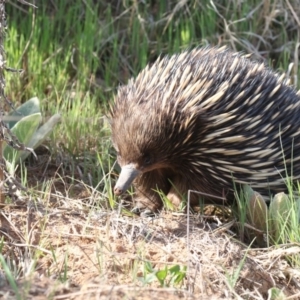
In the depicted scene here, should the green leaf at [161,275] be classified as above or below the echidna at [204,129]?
below

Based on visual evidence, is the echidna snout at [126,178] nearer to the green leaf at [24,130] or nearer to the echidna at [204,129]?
the echidna at [204,129]

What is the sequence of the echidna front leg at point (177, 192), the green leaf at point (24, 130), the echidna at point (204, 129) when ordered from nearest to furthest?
the echidna at point (204, 129) → the green leaf at point (24, 130) → the echidna front leg at point (177, 192)

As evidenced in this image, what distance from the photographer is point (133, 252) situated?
3115 millimetres

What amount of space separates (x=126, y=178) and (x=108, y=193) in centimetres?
13

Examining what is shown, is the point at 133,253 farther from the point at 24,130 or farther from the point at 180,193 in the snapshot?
the point at 24,130

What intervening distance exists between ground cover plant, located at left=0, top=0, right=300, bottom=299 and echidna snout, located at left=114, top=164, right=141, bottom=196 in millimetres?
80

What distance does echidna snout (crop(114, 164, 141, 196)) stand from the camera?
346 centimetres

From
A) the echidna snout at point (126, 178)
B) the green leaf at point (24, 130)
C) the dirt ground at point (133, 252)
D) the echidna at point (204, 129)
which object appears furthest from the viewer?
the green leaf at point (24, 130)

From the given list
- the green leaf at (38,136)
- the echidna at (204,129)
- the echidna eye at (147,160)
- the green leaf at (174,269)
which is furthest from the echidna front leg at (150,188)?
the green leaf at (174,269)

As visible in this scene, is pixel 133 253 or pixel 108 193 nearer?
pixel 133 253

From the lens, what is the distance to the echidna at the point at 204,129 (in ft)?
11.8

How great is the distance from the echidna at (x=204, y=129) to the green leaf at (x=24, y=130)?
384mm

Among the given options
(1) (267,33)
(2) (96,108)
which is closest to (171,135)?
(2) (96,108)

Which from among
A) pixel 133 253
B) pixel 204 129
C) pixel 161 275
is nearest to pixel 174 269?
pixel 161 275
